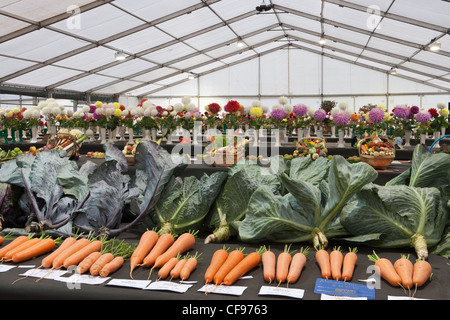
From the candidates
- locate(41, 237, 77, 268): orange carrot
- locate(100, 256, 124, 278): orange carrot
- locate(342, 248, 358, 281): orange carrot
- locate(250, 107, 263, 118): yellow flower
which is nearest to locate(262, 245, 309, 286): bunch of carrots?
locate(342, 248, 358, 281): orange carrot

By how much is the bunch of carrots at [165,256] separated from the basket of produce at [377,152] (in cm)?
183

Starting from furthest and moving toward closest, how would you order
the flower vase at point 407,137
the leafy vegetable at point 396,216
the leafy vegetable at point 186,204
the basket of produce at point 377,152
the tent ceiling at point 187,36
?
the tent ceiling at point 187,36
the flower vase at point 407,137
the basket of produce at point 377,152
the leafy vegetable at point 186,204
the leafy vegetable at point 396,216

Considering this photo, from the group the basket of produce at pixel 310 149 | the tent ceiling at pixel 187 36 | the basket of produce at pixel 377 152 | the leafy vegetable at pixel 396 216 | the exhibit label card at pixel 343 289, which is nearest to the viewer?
the exhibit label card at pixel 343 289

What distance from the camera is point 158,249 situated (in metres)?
1.24

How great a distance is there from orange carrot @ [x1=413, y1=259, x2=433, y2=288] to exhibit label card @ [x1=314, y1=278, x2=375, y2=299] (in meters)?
0.12

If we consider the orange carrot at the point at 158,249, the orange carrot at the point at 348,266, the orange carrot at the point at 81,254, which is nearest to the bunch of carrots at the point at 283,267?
the orange carrot at the point at 348,266

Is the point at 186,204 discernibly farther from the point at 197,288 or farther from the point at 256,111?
the point at 256,111

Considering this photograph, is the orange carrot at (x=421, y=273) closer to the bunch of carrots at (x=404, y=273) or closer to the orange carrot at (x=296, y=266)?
the bunch of carrots at (x=404, y=273)

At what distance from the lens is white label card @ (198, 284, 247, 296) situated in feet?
3.29

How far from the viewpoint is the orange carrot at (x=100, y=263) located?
1117 mm

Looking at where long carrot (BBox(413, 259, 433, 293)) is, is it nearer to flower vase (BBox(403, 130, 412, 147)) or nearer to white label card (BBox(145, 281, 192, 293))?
white label card (BBox(145, 281, 192, 293))

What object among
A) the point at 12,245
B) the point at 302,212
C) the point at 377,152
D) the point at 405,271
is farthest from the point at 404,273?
the point at 377,152
